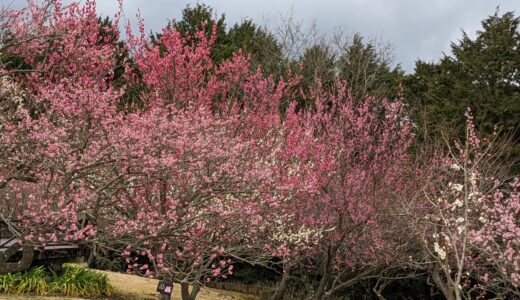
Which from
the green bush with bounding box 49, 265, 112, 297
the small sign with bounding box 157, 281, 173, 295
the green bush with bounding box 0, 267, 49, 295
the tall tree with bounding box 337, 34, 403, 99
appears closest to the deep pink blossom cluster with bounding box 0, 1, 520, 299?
the small sign with bounding box 157, 281, 173, 295

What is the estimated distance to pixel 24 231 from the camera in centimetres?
639

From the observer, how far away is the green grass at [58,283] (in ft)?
36.0

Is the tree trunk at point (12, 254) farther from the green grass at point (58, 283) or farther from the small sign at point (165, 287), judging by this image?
the green grass at point (58, 283)

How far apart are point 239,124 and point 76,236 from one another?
15.5ft

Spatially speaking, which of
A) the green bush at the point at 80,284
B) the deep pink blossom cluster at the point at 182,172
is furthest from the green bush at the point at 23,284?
the deep pink blossom cluster at the point at 182,172

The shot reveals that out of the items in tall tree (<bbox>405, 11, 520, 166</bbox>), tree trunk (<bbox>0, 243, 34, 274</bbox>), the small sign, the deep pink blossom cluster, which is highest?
tall tree (<bbox>405, 11, 520, 166</bbox>)

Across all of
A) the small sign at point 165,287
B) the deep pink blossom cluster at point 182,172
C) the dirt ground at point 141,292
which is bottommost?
the dirt ground at point 141,292

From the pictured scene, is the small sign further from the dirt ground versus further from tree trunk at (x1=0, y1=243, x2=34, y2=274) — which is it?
the dirt ground

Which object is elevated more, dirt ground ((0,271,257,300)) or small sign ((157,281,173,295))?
small sign ((157,281,173,295))

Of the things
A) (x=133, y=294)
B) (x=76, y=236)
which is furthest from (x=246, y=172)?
(x=133, y=294)

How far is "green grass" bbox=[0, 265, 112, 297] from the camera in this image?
36.0ft

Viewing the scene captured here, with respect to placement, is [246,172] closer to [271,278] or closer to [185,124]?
[185,124]

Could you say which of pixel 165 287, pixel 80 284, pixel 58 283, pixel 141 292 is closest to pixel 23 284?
pixel 58 283

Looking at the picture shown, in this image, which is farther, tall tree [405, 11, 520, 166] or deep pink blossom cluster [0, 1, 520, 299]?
tall tree [405, 11, 520, 166]
